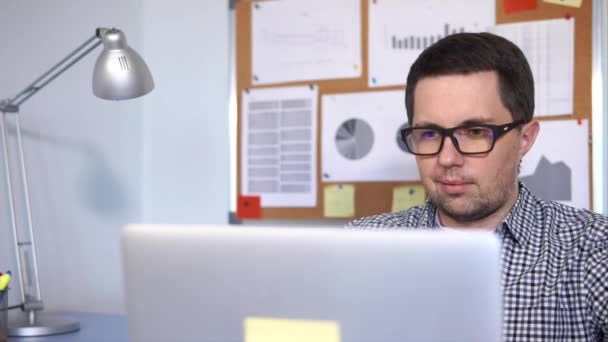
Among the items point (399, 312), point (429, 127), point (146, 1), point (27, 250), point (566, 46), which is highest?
point (146, 1)

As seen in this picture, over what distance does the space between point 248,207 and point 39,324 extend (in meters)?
0.68

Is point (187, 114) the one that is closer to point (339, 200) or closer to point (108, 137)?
point (108, 137)

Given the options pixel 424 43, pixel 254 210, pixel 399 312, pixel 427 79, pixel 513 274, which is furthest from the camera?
pixel 254 210

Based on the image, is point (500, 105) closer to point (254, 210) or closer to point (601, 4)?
point (601, 4)

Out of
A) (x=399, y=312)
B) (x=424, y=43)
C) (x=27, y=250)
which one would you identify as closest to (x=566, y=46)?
(x=424, y=43)

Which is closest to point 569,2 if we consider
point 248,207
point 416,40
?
point 416,40

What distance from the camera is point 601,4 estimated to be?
1.75m

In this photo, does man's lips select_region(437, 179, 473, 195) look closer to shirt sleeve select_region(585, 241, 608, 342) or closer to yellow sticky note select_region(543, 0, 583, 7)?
shirt sleeve select_region(585, 241, 608, 342)

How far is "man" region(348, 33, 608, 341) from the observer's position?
120 cm

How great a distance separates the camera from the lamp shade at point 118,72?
1.57m

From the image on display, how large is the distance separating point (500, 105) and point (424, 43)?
0.59 meters

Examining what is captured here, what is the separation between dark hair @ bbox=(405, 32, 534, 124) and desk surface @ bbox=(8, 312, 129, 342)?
921mm

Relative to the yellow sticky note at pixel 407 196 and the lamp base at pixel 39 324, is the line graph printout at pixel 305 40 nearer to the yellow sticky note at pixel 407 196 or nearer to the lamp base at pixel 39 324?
the yellow sticky note at pixel 407 196

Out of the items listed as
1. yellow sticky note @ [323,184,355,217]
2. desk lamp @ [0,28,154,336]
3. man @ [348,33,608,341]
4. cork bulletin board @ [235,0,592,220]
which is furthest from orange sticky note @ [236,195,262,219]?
man @ [348,33,608,341]
